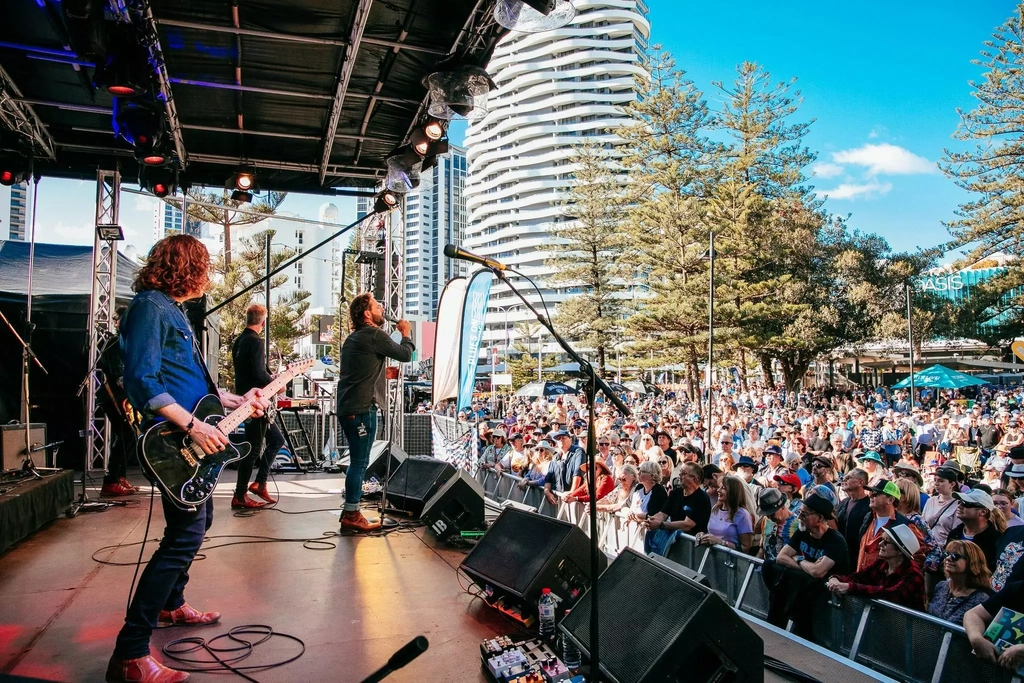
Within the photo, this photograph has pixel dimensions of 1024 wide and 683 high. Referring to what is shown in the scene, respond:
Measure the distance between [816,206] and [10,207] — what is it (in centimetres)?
3145

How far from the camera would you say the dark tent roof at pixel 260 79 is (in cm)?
530

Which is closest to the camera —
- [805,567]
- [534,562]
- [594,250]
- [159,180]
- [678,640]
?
[678,640]

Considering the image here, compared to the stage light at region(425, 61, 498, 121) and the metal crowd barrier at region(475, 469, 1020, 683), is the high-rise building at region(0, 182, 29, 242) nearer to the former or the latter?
the stage light at region(425, 61, 498, 121)

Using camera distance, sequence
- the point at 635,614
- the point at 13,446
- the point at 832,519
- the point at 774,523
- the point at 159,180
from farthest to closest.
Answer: the point at 159,180 < the point at 13,446 < the point at 774,523 < the point at 832,519 < the point at 635,614

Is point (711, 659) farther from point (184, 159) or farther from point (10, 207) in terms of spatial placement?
point (10, 207)

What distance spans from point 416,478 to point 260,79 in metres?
4.18

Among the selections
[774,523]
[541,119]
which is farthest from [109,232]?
[541,119]

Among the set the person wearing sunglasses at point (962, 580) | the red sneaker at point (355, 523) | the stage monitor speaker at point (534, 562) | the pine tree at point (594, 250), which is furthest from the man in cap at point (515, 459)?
the pine tree at point (594, 250)

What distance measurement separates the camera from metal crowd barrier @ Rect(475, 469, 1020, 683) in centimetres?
309

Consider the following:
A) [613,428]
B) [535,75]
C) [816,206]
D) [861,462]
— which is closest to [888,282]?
→ [816,206]

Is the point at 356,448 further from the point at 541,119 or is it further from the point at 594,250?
the point at 541,119

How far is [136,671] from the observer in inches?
84.0

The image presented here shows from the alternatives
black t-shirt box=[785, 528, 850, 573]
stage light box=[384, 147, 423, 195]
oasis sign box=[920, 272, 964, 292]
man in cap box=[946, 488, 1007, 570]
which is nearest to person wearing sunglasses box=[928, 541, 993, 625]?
man in cap box=[946, 488, 1007, 570]

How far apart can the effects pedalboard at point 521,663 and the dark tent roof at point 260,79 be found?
15.2 ft
